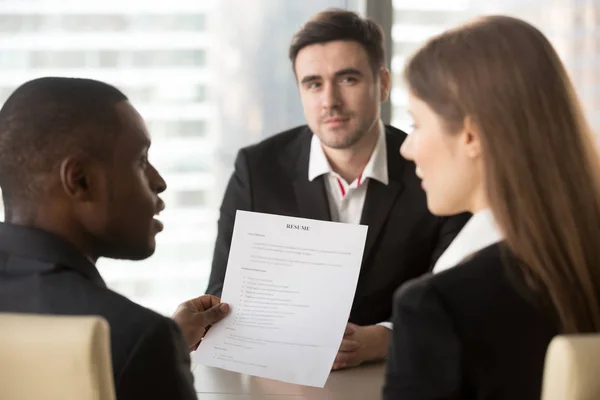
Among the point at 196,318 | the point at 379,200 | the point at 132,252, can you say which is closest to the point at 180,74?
the point at 379,200

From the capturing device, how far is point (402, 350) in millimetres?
1128

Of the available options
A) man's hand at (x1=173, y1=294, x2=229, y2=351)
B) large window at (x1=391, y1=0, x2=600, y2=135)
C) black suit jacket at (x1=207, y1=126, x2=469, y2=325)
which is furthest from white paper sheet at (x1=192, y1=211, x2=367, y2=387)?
large window at (x1=391, y1=0, x2=600, y2=135)

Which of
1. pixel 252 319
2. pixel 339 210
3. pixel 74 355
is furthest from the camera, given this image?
pixel 339 210

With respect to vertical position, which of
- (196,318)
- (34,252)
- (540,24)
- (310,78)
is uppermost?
(540,24)

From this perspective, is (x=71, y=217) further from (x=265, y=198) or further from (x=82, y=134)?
(x=265, y=198)

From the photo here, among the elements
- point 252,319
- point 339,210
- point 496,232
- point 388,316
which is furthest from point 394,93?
point 496,232

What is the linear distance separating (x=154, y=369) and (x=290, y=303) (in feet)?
2.10

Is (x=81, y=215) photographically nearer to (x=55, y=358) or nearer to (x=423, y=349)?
(x=55, y=358)

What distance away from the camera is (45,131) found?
119cm

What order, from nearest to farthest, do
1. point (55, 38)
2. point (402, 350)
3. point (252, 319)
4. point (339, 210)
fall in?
point (402, 350) < point (252, 319) < point (339, 210) < point (55, 38)

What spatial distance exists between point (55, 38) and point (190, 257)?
1.07m

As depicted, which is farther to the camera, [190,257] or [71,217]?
[190,257]

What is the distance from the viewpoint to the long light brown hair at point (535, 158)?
113 centimetres

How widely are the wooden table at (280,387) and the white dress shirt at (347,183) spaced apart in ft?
2.52
